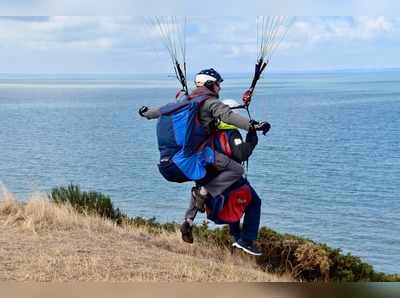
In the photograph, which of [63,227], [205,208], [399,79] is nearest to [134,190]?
[63,227]

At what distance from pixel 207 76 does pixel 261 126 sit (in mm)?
667

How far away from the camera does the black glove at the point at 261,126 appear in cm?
652

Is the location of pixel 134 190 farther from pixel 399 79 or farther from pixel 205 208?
pixel 399 79

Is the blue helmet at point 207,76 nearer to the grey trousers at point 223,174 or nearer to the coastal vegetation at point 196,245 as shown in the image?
the grey trousers at point 223,174

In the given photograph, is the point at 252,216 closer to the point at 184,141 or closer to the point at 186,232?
the point at 186,232

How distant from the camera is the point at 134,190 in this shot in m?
8.27

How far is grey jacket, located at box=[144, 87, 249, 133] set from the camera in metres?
6.65

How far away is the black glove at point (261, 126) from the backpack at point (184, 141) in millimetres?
456

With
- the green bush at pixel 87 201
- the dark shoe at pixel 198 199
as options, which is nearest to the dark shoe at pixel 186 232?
the dark shoe at pixel 198 199

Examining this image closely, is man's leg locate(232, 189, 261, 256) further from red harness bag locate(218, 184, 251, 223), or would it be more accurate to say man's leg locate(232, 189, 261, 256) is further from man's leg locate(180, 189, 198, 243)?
man's leg locate(180, 189, 198, 243)

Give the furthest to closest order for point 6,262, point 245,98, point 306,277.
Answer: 1. point 306,277
2. point 6,262
3. point 245,98

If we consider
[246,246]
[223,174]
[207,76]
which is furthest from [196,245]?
[207,76]

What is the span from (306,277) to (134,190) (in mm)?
1785

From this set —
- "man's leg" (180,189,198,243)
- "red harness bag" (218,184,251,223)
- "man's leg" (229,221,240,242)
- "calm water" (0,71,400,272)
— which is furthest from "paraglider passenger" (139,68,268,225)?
"calm water" (0,71,400,272)
